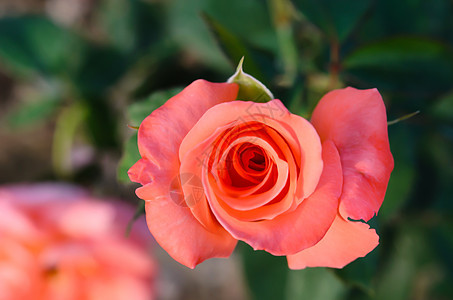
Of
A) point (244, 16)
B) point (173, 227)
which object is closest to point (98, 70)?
point (244, 16)

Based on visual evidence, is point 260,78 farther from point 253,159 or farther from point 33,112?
point 33,112

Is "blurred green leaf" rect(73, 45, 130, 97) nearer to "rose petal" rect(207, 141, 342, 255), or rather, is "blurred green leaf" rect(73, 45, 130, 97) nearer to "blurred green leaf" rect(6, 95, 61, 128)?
"blurred green leaf" rect(6, 95, 61, 128)

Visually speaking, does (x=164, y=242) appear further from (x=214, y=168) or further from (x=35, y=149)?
(x=35, y=149)

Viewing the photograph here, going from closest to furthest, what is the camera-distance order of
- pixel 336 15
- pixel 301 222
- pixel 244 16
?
pixel 301 222 < pixel 336 15 < pixel 244 16

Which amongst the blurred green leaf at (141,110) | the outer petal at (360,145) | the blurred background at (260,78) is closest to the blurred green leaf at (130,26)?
the blurred background at (260,78)

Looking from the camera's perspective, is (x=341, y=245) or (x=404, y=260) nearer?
(x=341, y=245)

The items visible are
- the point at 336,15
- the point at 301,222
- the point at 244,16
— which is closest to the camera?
the point at 301,222

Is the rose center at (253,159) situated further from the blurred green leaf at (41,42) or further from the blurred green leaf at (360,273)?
the blurred green leaf at (41,42)

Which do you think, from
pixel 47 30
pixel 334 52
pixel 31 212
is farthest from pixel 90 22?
pixel 334 52
